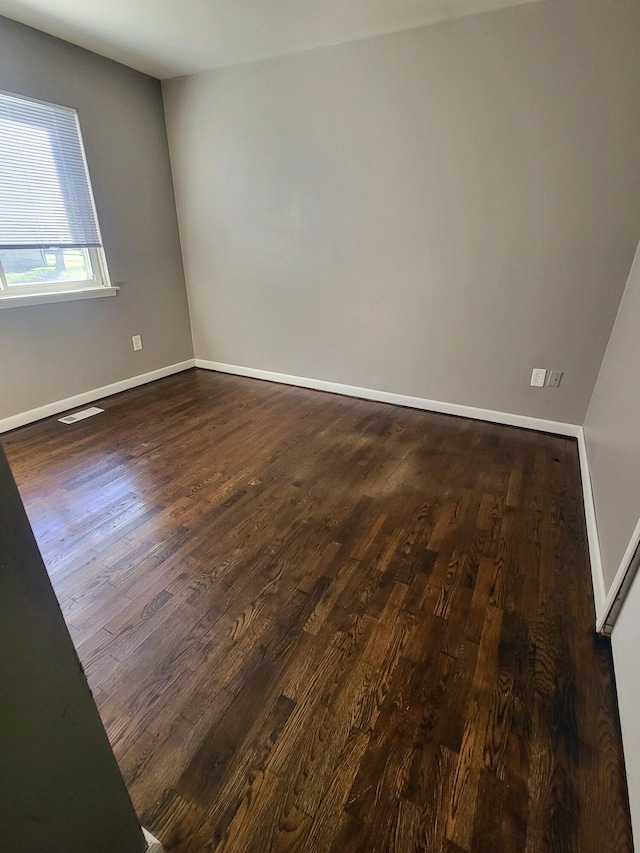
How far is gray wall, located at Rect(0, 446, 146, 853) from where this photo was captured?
53 centimetres

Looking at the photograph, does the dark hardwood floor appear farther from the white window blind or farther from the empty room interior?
the white window blind

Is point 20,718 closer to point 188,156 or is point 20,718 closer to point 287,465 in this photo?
point 287,465

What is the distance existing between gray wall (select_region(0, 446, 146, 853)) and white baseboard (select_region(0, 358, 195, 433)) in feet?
9.20

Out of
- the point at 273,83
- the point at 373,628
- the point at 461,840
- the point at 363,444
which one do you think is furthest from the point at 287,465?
the point at 273,83

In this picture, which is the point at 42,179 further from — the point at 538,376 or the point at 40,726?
the point at 538,376

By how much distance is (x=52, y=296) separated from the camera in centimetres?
285

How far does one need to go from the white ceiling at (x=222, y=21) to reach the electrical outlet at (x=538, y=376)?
193 centimetres

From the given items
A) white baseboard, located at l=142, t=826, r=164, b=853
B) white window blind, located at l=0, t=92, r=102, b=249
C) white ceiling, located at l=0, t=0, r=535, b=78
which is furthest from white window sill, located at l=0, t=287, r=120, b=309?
white baseboard, located at l=142, t=826, r=164, b=853

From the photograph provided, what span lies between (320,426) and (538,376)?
1486 millimetres

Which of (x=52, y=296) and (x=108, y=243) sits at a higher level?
(x=108, y=243)

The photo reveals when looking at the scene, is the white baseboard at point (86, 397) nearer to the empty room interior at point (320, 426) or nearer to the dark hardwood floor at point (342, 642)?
the empty room interior at point (320, 426)

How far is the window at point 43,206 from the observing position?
8.32 feet

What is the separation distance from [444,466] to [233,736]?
67.2 inches

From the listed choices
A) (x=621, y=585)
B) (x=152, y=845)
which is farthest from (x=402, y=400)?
(x=152, y=845)
